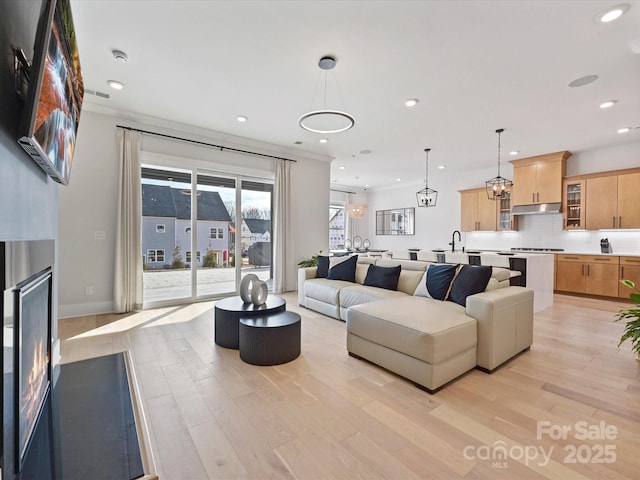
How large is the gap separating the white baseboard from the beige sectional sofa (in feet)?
11.8

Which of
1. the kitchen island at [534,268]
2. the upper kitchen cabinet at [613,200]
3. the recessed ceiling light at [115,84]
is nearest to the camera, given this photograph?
the recessed ceiling light at [115,84]

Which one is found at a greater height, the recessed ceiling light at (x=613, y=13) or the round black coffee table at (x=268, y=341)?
the recessed ceiling light at (x=613, y=13)

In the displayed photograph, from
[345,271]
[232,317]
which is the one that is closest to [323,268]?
[345,271]

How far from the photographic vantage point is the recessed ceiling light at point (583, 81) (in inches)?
128

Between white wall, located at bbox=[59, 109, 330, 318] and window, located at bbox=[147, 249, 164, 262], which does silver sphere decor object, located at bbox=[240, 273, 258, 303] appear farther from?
white wall, located at bbox=[59, 109, 330, 318]

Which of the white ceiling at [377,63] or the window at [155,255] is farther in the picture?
the window at [155,255]

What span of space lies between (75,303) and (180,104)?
3.04m

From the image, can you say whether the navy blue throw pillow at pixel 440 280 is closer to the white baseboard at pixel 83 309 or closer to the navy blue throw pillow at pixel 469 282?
the navy blue throw pillow at pixel 469 282

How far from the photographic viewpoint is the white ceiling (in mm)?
2365

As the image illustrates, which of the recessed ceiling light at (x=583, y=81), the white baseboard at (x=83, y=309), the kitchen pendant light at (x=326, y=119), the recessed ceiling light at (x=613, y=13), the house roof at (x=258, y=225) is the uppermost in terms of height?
the recessed ceiling light at (x=583, y=81)

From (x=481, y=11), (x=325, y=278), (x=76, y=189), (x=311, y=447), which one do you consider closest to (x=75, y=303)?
(x=76, y=189)

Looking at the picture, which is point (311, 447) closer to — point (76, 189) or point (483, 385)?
point (483, 385)

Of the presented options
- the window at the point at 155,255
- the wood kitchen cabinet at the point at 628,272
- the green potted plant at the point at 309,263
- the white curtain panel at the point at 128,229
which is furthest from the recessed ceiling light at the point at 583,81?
the window at the point at 155,255

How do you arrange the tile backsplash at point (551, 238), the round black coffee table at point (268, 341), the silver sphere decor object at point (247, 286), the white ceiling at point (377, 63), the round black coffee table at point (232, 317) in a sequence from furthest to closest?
1. the tile backsplash at point (551, 238)
2. the silver sphere decor object at point (247, 286)
3. the round black coffee table at point (232, 317)
4. the round black coffee table at point (268, 341)
5. the white ceiling at point (377, 63)
